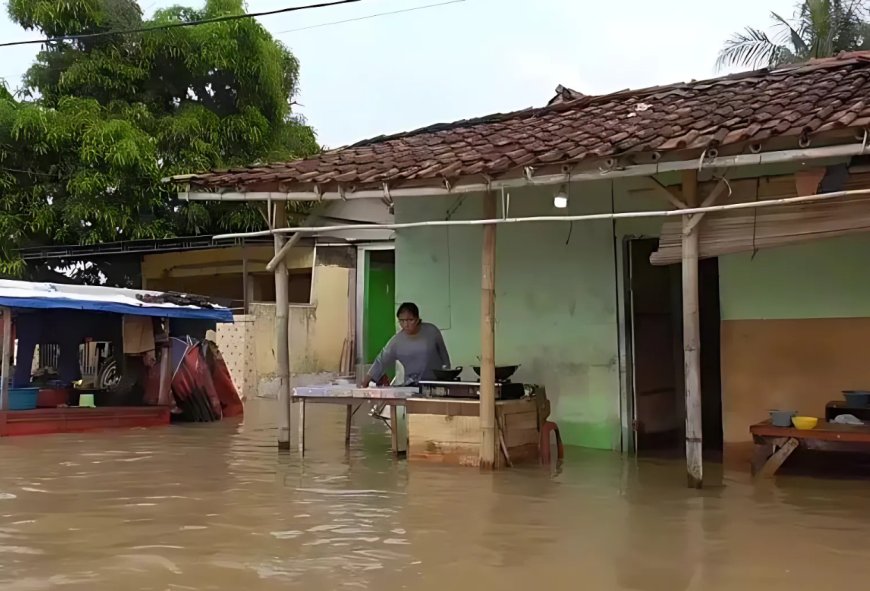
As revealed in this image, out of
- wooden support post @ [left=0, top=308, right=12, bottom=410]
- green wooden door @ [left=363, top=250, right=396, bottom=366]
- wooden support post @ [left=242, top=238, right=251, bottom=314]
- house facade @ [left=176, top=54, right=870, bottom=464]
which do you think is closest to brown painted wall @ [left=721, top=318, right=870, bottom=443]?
house facade @ [left=176, top=54, right=870, bottom=464]

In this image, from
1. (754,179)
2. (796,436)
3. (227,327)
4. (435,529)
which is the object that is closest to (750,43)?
(227,327)

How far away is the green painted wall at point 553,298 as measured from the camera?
9.76 meters

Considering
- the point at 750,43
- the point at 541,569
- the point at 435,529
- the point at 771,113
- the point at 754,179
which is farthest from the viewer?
the point at 750,43

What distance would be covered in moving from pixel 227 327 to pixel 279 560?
13303 mm

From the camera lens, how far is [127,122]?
18719 millimetres

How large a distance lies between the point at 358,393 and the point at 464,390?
1116 millimetres

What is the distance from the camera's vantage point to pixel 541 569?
198 inches

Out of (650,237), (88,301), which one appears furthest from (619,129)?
(88,301)

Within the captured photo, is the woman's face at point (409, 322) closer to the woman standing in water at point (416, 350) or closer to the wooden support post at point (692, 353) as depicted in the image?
the woman standing in water at point (416, 350)

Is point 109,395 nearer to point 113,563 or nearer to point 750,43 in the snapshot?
point 113,563

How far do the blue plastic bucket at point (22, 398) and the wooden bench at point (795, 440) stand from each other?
9282 mm

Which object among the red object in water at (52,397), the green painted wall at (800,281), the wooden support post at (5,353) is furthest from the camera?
the red object in water at (52,397)

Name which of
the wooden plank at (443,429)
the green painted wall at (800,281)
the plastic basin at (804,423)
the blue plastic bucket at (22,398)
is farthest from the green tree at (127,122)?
the plastic basin at (804,423)

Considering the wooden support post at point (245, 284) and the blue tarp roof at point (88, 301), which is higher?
the wooden support post at point (245, 284)
